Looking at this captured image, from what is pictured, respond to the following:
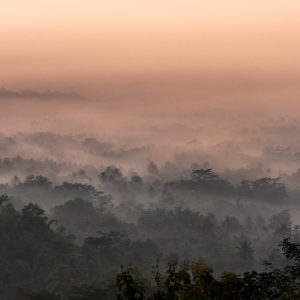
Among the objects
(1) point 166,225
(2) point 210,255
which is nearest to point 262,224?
(1) point 166,225

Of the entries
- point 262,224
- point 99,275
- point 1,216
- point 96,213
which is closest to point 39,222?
point 1,216

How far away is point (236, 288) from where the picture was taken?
29.7 m

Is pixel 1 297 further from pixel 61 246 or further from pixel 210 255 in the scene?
pixel 210 255

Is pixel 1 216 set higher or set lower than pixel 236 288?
higher

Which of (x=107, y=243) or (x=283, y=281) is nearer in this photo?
(x=283, y=281)

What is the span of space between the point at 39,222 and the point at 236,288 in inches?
3549

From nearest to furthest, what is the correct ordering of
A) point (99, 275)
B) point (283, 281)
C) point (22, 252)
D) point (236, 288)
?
point (236, 288) → point (283, 281) → point (99, 275) → point (22, 252)

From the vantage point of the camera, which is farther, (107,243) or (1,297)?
(107,243)

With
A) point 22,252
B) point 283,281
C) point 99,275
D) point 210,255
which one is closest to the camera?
point 283,281

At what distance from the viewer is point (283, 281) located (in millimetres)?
32500

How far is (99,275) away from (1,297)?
1300 cm

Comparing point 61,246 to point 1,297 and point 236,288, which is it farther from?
point 236,288

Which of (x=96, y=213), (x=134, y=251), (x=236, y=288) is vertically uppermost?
(x=96, y=213)

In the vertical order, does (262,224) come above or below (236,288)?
above
